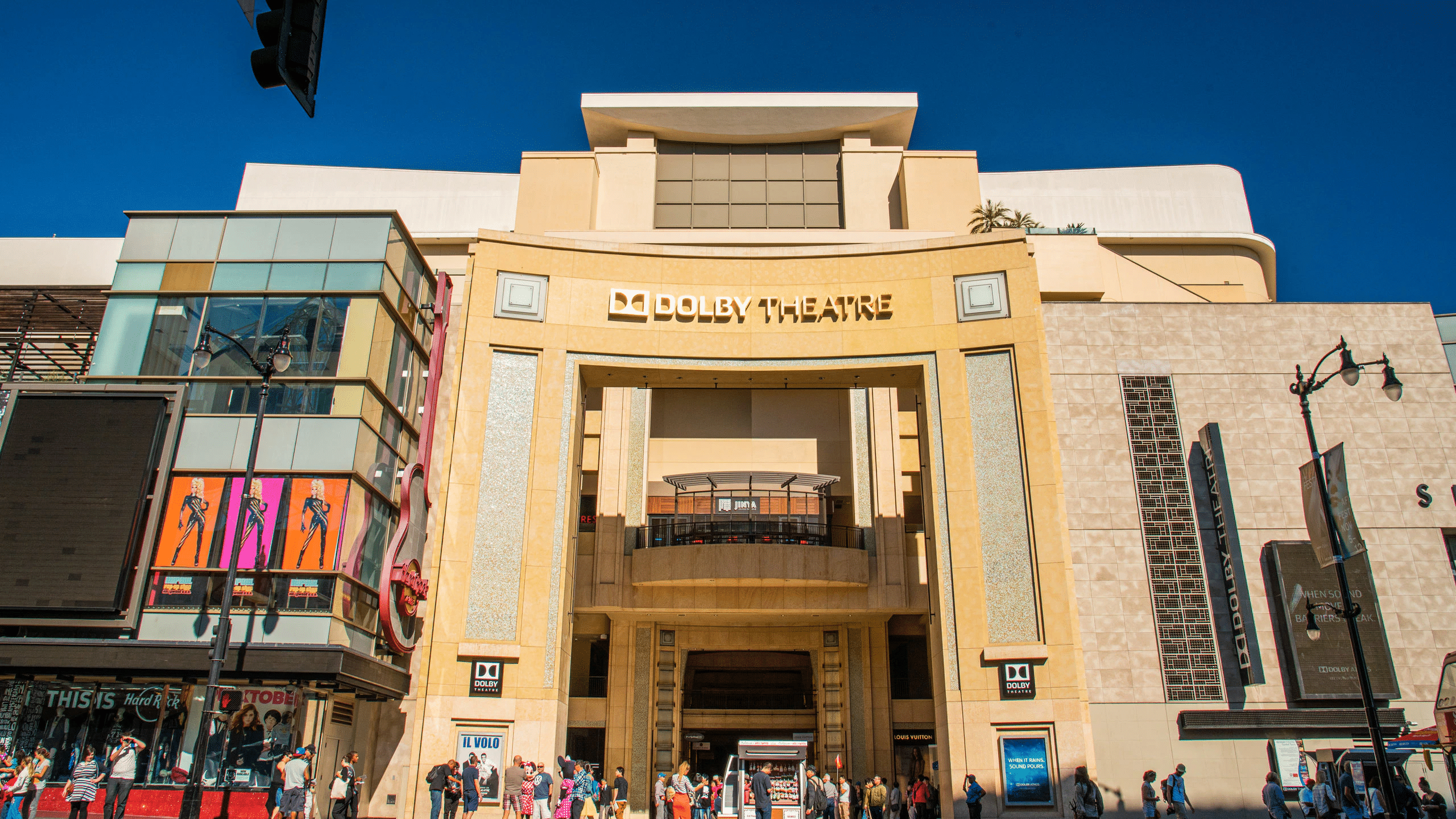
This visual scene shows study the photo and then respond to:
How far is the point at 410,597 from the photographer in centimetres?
2533

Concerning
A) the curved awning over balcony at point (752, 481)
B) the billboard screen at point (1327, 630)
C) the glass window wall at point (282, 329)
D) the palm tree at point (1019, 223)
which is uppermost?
the palm tree at point (1019, 223)

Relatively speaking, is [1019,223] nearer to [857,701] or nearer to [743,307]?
[743,307]

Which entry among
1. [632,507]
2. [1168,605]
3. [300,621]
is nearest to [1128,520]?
[1168,605]

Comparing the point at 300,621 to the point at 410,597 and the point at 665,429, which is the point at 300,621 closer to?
the point at 410,597

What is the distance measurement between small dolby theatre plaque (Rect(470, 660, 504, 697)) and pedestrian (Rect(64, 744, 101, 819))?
8.62m

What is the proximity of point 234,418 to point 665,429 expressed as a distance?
1756 cm

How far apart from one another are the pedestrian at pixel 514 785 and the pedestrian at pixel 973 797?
10.8 meters

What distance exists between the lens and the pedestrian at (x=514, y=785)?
72.2 feet

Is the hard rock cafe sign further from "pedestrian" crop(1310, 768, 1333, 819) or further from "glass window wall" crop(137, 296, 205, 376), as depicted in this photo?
"pedestrian" crop(1310, 768, 1333, 819)

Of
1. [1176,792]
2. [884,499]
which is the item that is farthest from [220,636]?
[884,499]

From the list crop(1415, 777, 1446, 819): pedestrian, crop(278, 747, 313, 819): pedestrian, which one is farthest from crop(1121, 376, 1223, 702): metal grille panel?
crop(278, 747, 313, 819): pedestrian

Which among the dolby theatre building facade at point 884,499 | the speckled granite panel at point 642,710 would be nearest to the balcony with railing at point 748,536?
the dolby theatre building facade at point 884,499

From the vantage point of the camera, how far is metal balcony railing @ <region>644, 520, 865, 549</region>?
110 feet

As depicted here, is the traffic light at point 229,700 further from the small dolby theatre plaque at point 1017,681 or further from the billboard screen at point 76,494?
the small dolby theatre plaque at point 1017,681
